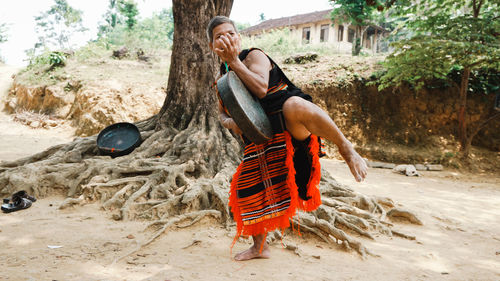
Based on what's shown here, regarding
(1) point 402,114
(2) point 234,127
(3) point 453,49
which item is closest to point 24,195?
(2) point 234,127

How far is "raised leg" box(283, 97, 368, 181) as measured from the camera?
1.83 m

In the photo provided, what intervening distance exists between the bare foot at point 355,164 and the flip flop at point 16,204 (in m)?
3.45

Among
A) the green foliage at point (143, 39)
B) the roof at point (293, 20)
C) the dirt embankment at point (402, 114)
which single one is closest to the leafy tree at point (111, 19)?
the green foliage at point (143, 39)

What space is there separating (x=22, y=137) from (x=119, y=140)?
20.0 ft

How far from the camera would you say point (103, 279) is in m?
1.92

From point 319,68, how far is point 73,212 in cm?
954

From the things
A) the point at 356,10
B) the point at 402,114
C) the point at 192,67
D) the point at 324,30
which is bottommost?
the point at 402,114

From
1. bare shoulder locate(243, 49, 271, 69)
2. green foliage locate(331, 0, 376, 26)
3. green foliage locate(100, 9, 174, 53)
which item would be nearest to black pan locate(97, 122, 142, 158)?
bare shoulder locate(243, 49, 271, 69)

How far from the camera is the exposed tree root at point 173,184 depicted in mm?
3158

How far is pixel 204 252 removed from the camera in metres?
2.51

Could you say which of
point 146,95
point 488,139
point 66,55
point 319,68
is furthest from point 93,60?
point 488,139

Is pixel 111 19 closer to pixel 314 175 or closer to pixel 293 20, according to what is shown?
pixel 293 20

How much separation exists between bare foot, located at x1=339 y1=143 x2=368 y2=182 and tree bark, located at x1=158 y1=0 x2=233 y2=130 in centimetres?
320

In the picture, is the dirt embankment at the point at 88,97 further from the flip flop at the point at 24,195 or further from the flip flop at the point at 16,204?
the flip flop at the point at 16,204
